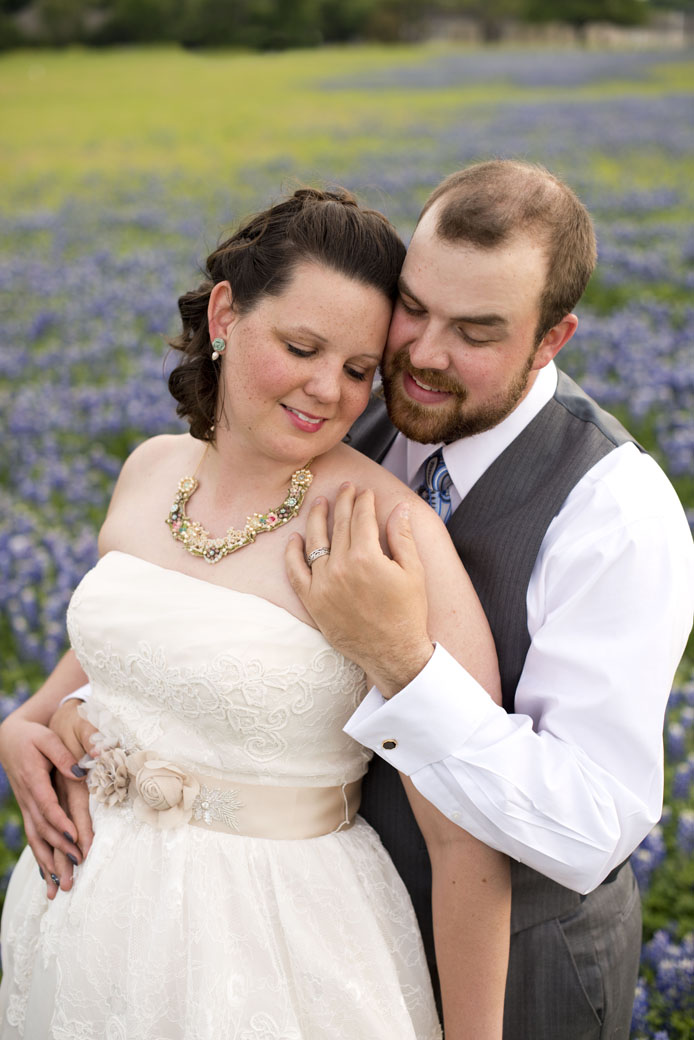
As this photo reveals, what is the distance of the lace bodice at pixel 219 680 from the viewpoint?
167 centimetres


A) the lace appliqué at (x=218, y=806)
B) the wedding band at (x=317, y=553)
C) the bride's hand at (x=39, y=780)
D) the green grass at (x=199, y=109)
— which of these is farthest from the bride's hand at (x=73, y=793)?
the green grass at (x=199, y=109)

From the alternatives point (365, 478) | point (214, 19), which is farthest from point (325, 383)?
point (214, 19)

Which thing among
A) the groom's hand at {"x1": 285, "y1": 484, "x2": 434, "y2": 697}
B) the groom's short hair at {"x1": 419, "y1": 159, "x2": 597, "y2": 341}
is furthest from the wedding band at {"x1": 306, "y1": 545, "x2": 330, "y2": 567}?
the groom's short hair at {"x1": 419, "y1": 159, "x2": 597, "y2": 341}

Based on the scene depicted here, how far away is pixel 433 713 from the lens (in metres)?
1.54

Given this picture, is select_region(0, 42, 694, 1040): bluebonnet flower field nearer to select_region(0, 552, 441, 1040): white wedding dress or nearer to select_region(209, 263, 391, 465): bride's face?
select_region(0, 552, 441, 1040): white wedding dress

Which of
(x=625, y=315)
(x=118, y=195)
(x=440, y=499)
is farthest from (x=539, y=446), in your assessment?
(x=118, y=195)

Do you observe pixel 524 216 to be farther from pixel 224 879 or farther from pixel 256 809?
pixel 224 879

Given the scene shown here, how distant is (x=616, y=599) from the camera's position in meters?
1.64

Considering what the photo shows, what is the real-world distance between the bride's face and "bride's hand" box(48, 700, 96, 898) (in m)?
0.74

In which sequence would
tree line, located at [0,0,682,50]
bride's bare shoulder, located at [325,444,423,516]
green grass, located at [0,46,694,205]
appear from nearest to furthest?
bride's bare shoulder, located at [325,444,423,516]
tree line, located at [0,0,682,50]
green grass, located at [0,46,694,205]

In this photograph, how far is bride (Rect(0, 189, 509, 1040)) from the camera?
1646mm

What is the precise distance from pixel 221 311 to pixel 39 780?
3.39ft

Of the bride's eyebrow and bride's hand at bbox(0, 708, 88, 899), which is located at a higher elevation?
the bride's eyebrow

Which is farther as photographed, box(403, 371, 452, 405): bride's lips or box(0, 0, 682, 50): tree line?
box(0, 0, 682, 50): tree line
